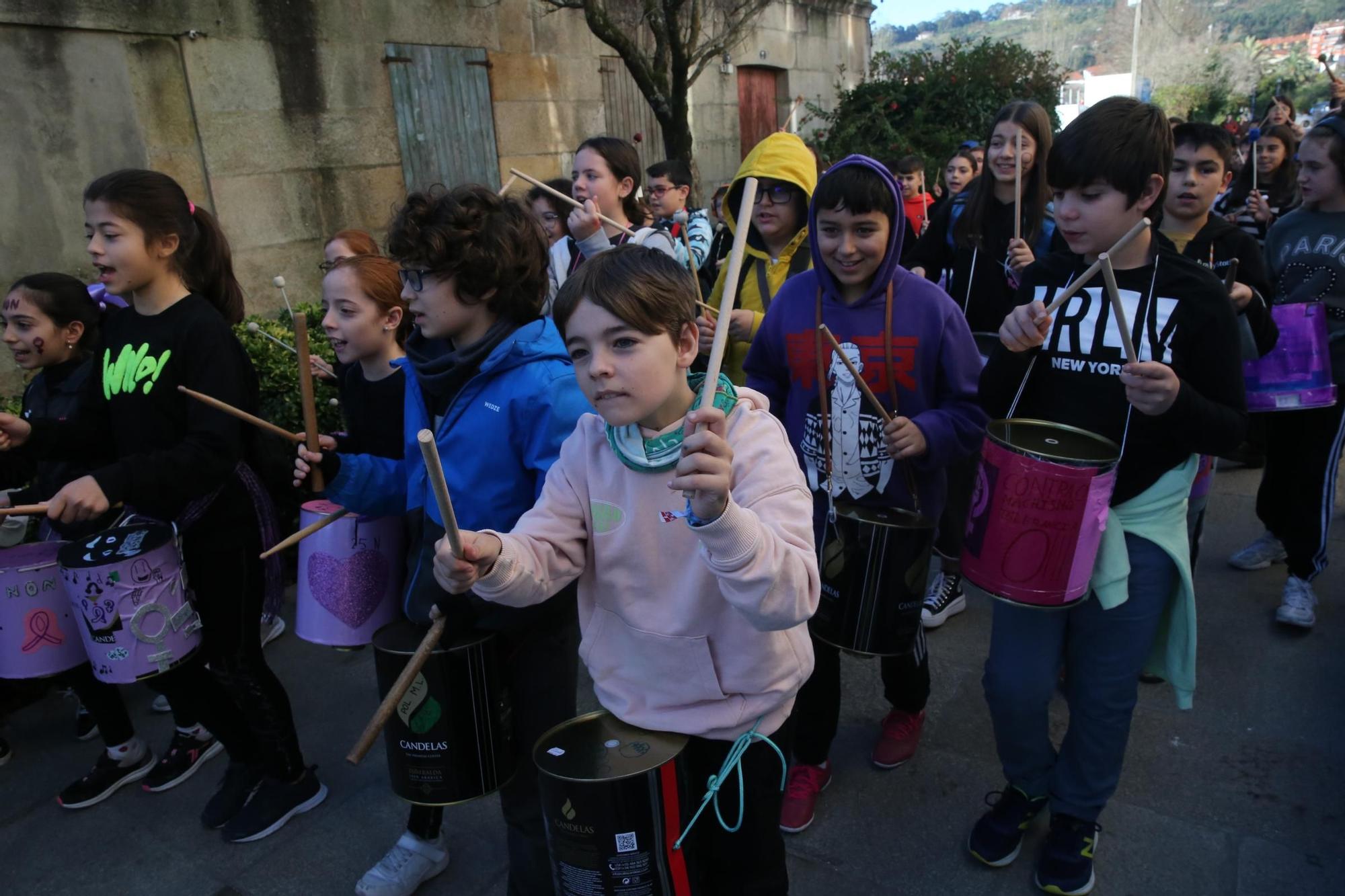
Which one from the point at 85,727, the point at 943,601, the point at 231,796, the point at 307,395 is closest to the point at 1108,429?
the point at 943,601

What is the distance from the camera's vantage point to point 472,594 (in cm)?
197

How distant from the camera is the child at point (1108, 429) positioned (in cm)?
212

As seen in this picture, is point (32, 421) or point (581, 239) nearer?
point (32, 421)

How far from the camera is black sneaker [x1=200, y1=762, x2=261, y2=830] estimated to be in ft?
9.57

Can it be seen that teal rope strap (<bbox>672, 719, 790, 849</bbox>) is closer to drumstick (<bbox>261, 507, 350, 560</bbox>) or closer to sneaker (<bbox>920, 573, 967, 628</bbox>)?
drumstick (<bbox>261, 507, 350, 560</bbox>)

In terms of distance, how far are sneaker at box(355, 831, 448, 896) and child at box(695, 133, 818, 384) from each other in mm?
1778

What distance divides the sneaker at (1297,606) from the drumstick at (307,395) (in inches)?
144

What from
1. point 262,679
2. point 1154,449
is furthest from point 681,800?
point 262,679

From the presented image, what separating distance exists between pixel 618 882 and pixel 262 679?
1764 mm

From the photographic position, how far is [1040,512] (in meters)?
2.02

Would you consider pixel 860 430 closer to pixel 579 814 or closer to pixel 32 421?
pixel 579 814

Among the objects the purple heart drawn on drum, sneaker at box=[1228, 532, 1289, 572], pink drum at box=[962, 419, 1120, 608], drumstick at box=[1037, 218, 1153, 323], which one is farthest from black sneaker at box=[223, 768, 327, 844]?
sneaker at box=[1228, 532, 1289, 572]

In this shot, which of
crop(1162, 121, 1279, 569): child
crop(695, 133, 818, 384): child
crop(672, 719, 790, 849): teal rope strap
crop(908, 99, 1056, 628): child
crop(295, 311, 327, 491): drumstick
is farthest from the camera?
crop(908, 99, 1056, 628): child

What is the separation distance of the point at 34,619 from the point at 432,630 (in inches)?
74.4
